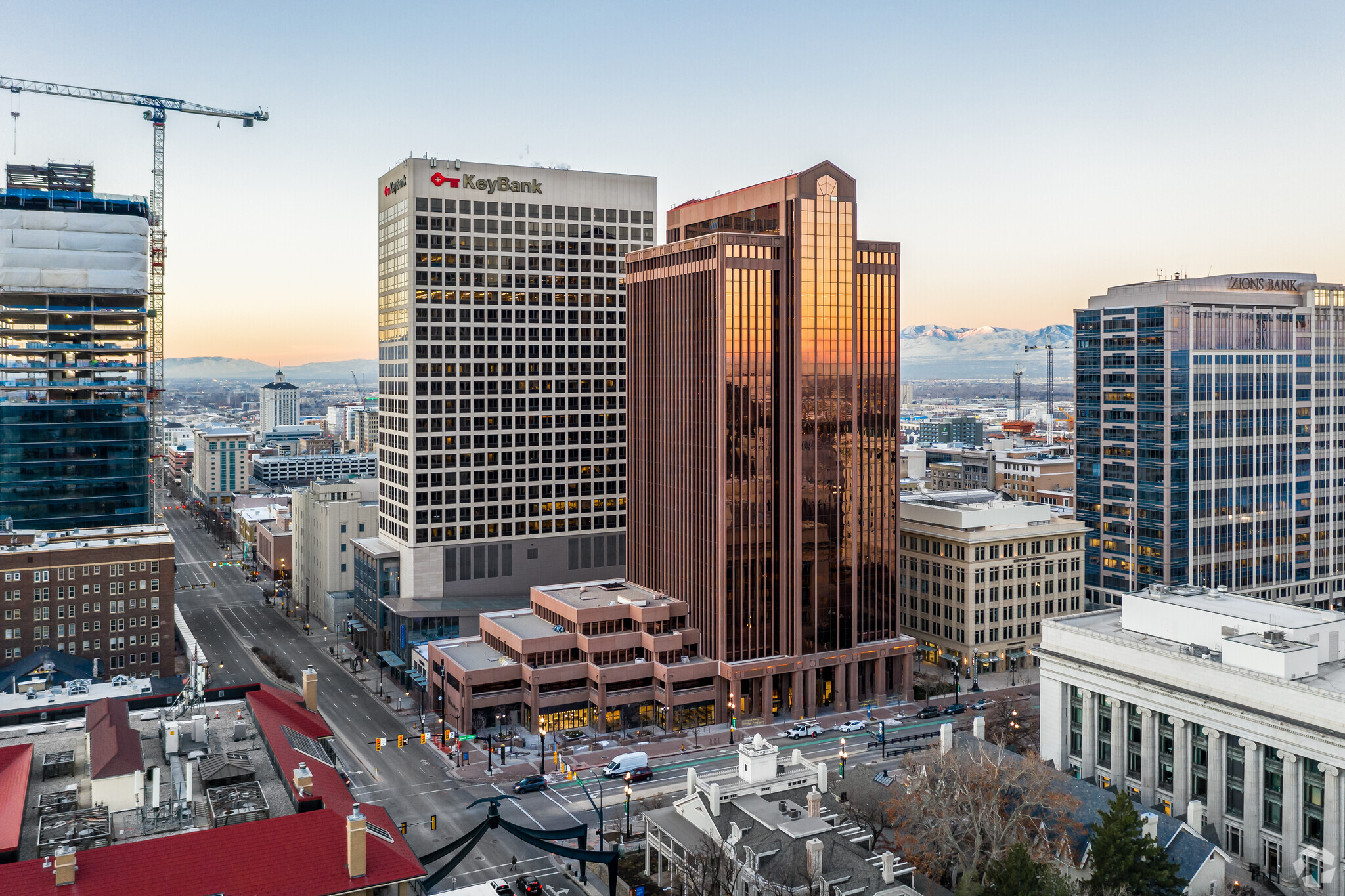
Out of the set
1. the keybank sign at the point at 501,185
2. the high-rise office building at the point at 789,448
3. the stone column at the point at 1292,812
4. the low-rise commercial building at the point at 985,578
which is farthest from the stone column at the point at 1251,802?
the keybank sign at the point at 501,185

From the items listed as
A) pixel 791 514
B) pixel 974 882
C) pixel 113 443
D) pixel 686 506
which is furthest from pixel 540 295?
pixel 974 882

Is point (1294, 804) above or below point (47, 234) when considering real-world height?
below

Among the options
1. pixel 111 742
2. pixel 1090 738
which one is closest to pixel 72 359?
pixel 111 742

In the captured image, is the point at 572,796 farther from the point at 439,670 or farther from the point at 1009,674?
the point at 1009,674

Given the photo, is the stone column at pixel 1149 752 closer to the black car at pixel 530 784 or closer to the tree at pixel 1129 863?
the tree at pixel 1129 863

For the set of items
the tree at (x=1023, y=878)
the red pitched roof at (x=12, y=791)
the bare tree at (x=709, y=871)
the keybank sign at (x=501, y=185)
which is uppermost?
the keybank sign at (x=501, y=185)
